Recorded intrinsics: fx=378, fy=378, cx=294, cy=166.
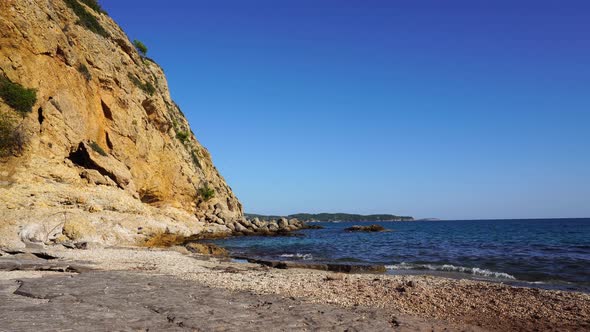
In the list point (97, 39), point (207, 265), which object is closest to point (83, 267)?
point (207, 265)

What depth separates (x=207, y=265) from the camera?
58.6 ft

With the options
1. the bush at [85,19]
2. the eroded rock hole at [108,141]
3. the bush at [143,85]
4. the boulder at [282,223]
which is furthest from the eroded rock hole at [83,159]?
the boulder at [282,223]

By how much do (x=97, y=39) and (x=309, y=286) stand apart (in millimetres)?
39588

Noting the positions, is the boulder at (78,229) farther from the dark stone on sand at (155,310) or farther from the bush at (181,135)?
the bush at (181,135)

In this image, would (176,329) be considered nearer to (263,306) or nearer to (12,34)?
(263,306)

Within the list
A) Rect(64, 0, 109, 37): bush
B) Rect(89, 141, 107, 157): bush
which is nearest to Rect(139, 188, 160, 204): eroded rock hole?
Rect(89, 141, 107, 157): bush

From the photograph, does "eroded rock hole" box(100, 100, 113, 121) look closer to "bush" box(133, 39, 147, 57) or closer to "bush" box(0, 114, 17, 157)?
"bush" box(0, 114, 17, 157)

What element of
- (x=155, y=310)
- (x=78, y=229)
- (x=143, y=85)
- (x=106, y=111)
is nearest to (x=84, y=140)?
(x=106, y=111)

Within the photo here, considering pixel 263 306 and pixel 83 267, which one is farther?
pixel 83 267

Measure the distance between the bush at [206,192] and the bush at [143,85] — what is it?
48.6ft

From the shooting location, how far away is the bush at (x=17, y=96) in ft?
86.4

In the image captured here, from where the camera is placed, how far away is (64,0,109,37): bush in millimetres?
39594

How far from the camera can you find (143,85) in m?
47.8

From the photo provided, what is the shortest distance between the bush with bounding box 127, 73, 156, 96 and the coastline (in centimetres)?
3397
